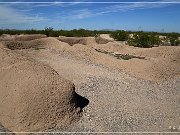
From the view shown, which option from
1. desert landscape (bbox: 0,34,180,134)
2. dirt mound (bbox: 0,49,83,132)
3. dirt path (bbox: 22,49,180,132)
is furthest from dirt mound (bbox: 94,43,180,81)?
dirt mound (bbox: 0,49,83,132)

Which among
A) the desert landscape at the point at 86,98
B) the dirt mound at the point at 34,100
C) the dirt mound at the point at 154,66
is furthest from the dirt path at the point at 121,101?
the dirt mound at the point at 154,66

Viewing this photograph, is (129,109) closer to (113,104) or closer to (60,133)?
(113,104)

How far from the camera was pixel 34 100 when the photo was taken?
9.38 meters

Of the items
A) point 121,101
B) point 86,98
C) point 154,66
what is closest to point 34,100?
point 86,98

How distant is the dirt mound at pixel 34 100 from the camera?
921cm

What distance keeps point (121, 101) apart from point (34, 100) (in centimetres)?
411

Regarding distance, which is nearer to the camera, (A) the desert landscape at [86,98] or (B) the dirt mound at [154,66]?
(A) the desert landscape at [86,98]

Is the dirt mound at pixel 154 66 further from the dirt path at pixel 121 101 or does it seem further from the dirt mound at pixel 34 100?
the dirt mound at pixel 34 100

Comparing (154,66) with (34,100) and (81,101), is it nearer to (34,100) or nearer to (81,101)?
(81,101)

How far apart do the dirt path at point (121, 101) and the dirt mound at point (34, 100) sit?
59cm

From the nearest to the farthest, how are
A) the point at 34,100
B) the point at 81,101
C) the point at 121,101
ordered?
the point at 34,100, the point at 81,101, the point at 121,101

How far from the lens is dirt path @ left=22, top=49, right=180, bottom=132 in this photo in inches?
398

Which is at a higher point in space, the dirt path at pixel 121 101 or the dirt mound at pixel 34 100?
the dirt mound at pixel 34 100

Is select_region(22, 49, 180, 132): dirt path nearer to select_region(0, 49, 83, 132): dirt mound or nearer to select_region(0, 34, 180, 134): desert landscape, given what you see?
select_region(0, 34, 180, 134): desert landscape
